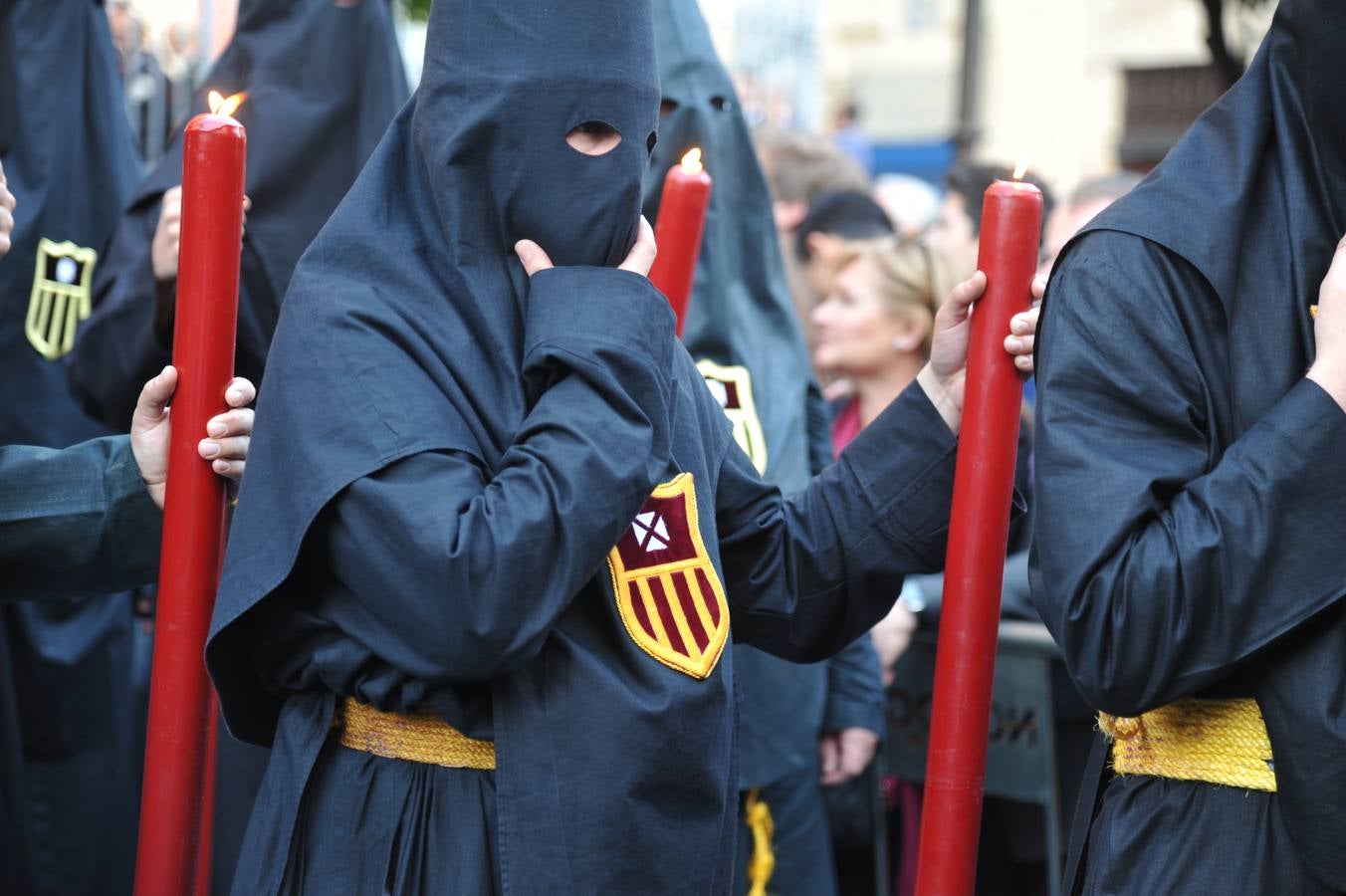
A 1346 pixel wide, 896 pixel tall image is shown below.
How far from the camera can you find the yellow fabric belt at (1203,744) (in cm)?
199

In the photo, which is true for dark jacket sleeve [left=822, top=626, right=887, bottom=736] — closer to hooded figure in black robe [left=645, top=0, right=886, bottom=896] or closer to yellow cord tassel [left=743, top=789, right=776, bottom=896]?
hooded figure in black robe [left=645, top=0, right=886, bottom=896]

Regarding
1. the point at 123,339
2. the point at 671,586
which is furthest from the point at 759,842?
the point at 123,339

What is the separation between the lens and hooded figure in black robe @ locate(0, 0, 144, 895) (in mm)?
3748

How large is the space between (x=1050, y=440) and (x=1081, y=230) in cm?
29

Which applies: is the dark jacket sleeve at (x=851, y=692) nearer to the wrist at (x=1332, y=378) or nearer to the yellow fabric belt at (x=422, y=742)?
the yellow fabric belt at (x=422, y=742)

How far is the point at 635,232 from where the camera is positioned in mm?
2279

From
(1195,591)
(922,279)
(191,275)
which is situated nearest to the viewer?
(1195,591)

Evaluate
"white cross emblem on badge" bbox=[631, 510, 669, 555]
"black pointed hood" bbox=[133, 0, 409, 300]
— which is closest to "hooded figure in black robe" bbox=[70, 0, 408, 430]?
"black pointed hood" bbox=[133, 0, 409, 300]

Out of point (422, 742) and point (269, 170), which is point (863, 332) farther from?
point (422, 742)

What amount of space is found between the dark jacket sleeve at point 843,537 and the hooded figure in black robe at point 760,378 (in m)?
0.98

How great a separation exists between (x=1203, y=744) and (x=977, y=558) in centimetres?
39

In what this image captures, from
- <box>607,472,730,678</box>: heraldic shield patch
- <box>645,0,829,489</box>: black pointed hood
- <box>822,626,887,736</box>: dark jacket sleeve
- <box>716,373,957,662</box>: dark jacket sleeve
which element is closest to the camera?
<box>607,472,730,678</box>: heraldic shield patch

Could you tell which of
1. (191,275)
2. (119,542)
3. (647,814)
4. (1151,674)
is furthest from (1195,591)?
(119,542)

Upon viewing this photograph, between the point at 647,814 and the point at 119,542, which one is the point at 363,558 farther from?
the point at 119,542
